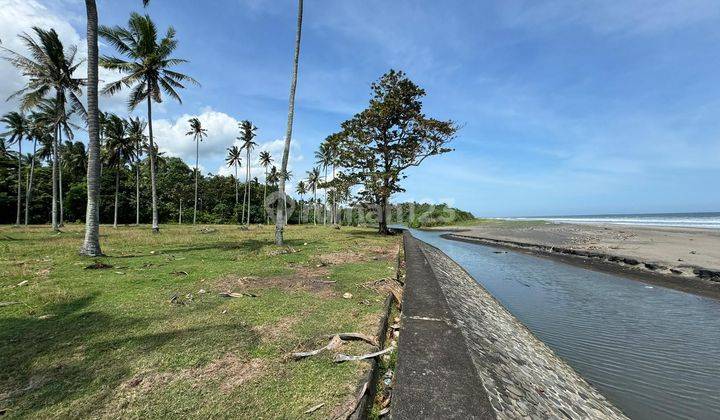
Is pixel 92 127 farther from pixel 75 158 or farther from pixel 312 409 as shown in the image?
pixel 75 158

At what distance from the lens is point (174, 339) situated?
4.44 metres

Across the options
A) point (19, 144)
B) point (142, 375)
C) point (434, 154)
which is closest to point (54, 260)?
point (142, 375)

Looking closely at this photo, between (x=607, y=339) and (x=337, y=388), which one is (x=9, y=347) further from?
(x=607, y=339)

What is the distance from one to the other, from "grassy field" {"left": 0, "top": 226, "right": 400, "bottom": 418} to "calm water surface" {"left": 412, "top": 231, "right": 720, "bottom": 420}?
416 cm

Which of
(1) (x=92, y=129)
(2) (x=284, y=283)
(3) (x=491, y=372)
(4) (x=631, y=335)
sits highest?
(1) (x=92, y=129)

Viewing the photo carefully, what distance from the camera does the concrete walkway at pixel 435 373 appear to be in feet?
10.0

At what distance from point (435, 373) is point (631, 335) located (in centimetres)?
655

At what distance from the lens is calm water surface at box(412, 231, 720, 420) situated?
500 centimetres

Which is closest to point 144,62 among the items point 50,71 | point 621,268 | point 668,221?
point 50,71

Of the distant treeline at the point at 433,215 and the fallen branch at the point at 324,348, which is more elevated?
the distant treeline at the point at 433,215

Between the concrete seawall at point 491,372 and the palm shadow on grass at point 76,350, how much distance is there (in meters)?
2.25

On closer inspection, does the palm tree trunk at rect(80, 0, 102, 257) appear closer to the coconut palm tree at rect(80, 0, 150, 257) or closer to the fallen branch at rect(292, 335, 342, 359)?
the coconut palm tree at rect(80, 0, 150, 257)

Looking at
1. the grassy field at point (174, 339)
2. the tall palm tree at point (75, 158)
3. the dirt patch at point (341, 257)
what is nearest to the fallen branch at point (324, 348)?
the grassy field at point (174, 339)

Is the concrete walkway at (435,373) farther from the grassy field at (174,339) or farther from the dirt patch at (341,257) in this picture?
the dirt patch at (341,257)
